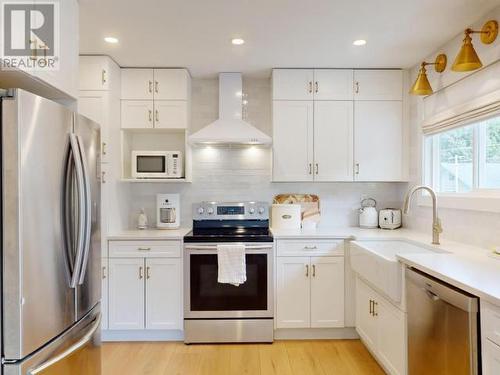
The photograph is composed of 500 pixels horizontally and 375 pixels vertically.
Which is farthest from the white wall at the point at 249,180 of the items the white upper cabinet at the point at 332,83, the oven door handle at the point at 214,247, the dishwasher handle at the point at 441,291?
the dishwasher handle at the point at 441,291

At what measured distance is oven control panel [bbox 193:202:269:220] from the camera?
11.0ft

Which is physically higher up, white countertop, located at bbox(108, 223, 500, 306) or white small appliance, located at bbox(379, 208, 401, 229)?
white small appliance, located at bbox(379, 208, 401, 229)

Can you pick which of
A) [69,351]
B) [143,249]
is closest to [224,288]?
[143,249]

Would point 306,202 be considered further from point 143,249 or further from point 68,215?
point 68,215

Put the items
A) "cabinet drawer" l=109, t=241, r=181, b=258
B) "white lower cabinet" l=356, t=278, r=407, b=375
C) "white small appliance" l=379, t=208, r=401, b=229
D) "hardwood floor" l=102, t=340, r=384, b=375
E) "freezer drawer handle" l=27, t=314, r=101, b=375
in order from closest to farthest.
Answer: "freezer drawer handle" l=27, t=314, r=101, b=375
"white lower cabinet" l=356, t=278, r=407, b=375
"hardwood floor" l=102, t=340, r=384, b=375
"cabinet drawer" l=109, t=241, r=181, b=258
"white small appliance" l=379, t=208, r=401, b=229

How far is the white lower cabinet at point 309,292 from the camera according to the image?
2912 mm

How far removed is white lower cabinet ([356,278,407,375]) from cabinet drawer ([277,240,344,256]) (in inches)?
12.2

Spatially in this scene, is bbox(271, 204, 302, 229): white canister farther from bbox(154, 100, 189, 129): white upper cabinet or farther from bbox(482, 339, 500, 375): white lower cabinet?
bbox(482, 339, 500, 375): white lower cabinet

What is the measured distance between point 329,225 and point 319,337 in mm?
1094

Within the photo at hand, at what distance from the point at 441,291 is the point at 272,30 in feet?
6.40

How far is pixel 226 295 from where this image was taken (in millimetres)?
2867

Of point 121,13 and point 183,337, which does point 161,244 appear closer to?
point 183,337

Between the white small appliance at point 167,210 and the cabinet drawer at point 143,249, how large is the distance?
0.42m

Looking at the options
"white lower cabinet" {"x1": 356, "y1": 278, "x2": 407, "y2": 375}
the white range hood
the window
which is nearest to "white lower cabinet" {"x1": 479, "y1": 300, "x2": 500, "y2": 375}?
"white lower cabinet" {"x1": 356, "y1": 278, "x2": 407, "y2": 375}
